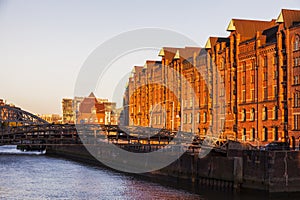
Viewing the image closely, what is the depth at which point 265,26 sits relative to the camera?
2436 inches

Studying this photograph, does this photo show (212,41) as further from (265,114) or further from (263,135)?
(263,135)


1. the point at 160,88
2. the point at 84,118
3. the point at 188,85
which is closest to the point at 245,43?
the point at 188,85

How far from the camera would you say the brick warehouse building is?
162ft

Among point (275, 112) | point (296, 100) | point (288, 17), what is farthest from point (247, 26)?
point (296, 100)

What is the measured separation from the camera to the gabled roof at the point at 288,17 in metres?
50.2

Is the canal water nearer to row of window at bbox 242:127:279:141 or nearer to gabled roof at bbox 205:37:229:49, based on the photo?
row of window at bbox 242:127:279:141

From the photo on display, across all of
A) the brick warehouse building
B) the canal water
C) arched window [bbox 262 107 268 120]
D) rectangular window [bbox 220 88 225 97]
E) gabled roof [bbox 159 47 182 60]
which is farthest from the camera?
gabled roof [bbox 159 47 182 60]

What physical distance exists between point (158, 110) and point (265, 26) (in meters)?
27.3

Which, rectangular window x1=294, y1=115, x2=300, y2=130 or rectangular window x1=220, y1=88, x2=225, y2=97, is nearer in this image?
rectangular window x1=294, y1=115, x2=300, y2=130

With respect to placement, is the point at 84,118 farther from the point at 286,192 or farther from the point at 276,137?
the point at 286,192

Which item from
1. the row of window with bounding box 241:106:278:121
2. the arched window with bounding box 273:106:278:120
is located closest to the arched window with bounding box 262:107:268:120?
the row of window with bounding box 241:106:278:121

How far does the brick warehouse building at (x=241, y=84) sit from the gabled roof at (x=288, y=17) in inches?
4.1

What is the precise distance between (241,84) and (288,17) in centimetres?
974

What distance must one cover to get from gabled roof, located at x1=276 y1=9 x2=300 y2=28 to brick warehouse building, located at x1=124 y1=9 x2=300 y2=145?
0.34 feet
